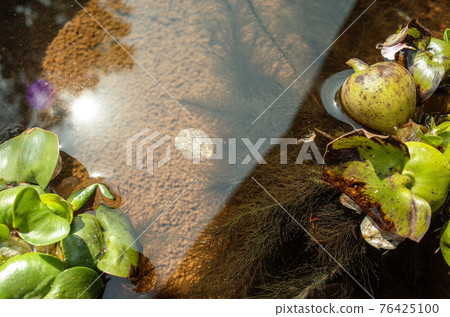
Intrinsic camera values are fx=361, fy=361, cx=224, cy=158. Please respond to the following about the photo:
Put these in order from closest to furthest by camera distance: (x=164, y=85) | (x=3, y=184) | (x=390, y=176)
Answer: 1. (x=390, y=176)
2. (x=3, y=184)
3. (x=164, y=85)

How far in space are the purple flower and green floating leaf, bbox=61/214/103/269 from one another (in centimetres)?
88

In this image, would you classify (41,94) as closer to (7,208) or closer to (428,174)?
(7,208)

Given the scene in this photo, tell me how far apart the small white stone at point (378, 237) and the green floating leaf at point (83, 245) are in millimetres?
1213

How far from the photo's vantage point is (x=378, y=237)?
63.4 inches

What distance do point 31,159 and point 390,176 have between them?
1633mm

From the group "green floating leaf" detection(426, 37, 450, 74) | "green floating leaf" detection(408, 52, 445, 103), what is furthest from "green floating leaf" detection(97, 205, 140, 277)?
"green floating leaf" detection(426, 37, 450, 74)

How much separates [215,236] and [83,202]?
673mm

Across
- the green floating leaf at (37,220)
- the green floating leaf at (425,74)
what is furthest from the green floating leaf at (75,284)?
the green floating leaf at (425,74)

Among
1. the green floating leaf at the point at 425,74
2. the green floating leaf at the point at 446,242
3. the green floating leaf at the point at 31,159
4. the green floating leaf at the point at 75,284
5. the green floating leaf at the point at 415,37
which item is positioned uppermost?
the green floating leaf at the point at 415,37

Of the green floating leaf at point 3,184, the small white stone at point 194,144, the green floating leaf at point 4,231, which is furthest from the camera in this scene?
the small white stone at point 194,144

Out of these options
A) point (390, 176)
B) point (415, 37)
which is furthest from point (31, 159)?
Result: point (415, 37)

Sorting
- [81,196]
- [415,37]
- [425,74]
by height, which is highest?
[415,37]

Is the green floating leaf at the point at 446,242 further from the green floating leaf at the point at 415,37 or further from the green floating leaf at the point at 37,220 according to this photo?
the green floating leaf at the point at 37,220

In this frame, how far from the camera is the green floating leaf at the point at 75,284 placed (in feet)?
4.82
